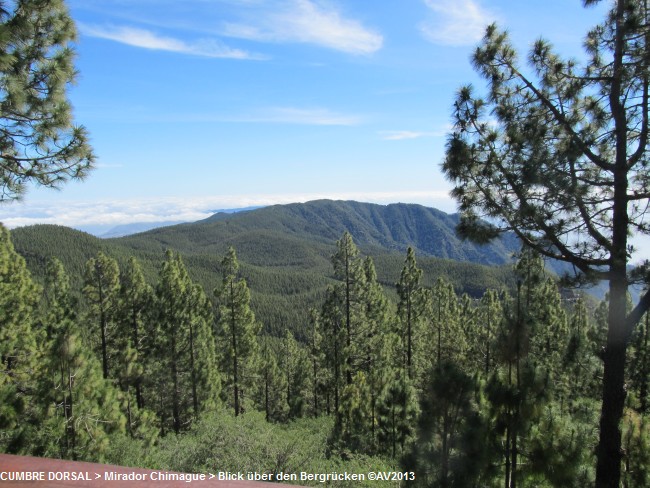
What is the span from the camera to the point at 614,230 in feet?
20.0

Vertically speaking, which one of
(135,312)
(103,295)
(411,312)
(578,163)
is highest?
(578,163)

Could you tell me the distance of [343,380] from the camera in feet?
79.4

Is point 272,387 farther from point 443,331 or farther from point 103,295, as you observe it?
point 103,295

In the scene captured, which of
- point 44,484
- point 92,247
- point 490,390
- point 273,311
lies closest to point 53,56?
point 44,484

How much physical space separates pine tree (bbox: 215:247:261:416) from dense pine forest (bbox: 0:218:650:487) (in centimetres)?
10

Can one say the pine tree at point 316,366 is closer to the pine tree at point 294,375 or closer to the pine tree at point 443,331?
the pine tree at point 294,375

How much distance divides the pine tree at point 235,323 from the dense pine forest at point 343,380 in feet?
0.33

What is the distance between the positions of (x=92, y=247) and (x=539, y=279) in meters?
163

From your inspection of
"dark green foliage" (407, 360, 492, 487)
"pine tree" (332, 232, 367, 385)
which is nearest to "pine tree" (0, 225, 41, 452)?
"dark green foliage" (407, 360, 492, 487)

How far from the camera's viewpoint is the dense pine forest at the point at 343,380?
6.62 metres

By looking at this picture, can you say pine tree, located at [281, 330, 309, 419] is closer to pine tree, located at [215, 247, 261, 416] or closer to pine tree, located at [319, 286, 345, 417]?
pine tree, located at [215, 247, 261, 416]

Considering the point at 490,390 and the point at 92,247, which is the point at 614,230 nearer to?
the point at 490,390

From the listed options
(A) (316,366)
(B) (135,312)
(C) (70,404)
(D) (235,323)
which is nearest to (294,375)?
(A) (316,366)

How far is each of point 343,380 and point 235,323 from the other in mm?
7092
